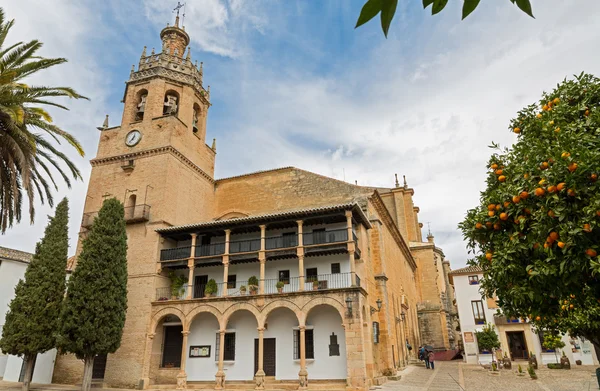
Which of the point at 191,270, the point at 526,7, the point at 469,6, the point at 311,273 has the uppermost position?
the point at 191,270

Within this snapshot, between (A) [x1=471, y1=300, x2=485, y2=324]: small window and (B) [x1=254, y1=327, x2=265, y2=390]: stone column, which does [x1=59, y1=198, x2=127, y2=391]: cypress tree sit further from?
(A) [x1=471, y1=300, x2=485, y2=324]: small window

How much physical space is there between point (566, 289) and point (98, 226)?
59.7 feet

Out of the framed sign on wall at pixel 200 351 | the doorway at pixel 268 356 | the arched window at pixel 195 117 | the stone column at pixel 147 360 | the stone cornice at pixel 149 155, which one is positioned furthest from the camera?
the arched window at pixel 195 117

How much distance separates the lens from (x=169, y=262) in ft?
67.3

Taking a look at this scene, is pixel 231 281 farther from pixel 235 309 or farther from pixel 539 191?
pixel 539 191

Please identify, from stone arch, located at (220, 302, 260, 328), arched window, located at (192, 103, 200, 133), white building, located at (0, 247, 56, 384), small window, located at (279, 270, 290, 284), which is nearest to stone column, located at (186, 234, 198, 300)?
stone arch, located at (220, 302, 260, 328)

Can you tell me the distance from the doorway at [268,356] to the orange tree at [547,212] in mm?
13350

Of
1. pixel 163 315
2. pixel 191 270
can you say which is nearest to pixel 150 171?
pixel 191 270

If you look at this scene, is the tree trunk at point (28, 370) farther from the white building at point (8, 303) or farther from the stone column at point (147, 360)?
the stone column at point (147, 360)

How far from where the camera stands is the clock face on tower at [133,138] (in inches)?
929

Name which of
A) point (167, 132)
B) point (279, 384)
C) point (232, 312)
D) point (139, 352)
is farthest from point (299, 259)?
point (167, 132)

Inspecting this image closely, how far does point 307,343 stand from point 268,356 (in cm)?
201

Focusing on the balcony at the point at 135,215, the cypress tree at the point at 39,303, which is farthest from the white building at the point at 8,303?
the balcony at the point at 135,215

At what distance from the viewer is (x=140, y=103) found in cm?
2533
